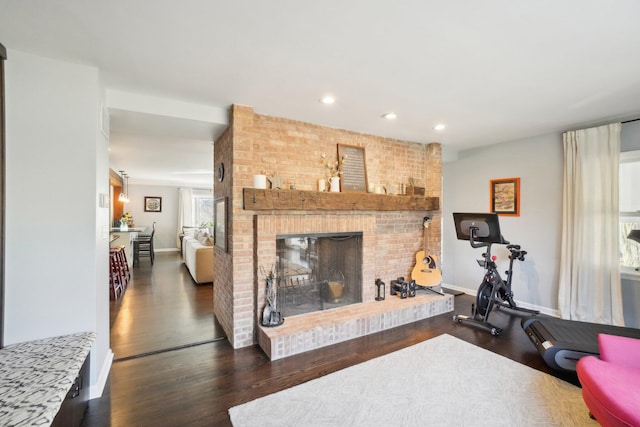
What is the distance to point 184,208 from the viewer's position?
9.75 metres

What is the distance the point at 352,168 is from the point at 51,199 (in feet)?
9.48

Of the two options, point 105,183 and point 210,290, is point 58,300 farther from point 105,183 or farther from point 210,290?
point 210,290

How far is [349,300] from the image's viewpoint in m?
3.64

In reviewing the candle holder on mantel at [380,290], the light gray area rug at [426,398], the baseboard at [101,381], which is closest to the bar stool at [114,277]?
the baseboard at [101,381]

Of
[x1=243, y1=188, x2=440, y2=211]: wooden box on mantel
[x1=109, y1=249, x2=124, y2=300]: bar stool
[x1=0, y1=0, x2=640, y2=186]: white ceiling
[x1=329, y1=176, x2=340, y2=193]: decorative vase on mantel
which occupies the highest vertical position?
[x1=0, y1=0, x2=640, y2=186]: white ceiling

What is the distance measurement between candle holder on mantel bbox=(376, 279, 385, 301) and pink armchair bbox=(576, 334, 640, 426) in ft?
6.85

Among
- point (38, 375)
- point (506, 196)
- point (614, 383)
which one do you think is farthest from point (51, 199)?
point (506, 196)

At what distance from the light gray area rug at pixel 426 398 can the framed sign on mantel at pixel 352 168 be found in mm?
2000

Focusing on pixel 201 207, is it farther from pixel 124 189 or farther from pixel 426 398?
pixel 426 398

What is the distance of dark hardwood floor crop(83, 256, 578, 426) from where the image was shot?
75.4 inches

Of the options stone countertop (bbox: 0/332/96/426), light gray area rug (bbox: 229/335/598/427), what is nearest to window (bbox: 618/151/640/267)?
light gray area rug (bbox: 229/335/598/427)

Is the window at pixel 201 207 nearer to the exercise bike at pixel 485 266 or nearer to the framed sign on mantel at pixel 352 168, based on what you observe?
the framed sign on mantel at pixel 352 168

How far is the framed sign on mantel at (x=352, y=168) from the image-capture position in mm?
3633

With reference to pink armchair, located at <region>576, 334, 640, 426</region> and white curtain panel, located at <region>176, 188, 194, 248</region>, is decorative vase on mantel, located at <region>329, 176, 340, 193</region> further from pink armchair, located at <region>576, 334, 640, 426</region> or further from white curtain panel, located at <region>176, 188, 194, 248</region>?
white curtain panel, located at <region>176, 188, 194, 248</region>
